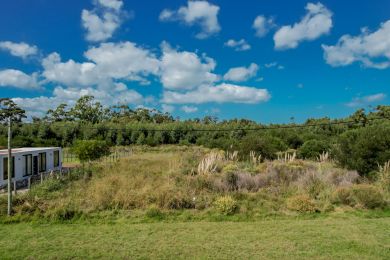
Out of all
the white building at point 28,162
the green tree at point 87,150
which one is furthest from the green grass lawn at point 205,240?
the green tree at point 87,150

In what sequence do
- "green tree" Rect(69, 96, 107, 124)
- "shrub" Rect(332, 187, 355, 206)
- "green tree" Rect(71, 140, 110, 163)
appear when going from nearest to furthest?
1. "shrub" Rect(332, 187, 355, 206)
2. "green tree" Rect(71, 140, 110, 163)
3. "green tree" Rect(69, 96, 107, 124)

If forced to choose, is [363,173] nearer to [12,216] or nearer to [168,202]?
[168,202]

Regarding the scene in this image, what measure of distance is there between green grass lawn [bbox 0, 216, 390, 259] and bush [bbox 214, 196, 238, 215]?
0.84 m

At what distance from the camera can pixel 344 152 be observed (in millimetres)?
16828

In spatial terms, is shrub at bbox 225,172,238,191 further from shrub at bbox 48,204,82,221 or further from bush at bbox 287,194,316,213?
shrub at bbox 48,204,82,221

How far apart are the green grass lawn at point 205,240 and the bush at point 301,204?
2.43ft

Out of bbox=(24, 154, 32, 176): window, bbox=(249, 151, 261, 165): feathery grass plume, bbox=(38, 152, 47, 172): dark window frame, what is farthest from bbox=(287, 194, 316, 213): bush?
bbox=(38, 152, 47, 172): dark window frame

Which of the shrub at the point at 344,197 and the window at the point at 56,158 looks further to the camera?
A: the window at the point at 56,158

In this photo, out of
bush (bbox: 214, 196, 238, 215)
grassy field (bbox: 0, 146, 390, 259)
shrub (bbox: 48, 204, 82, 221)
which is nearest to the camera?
grassy field (bbox: 0, 146, 390, 259)

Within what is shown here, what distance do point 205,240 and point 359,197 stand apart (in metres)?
5.54

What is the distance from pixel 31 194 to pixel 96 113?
59175 mm

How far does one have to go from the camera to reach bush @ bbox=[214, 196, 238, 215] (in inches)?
386

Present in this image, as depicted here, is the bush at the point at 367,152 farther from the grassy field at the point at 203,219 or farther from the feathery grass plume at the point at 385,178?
the grassy field at the point at 203,219

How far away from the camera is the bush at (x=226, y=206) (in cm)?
981
